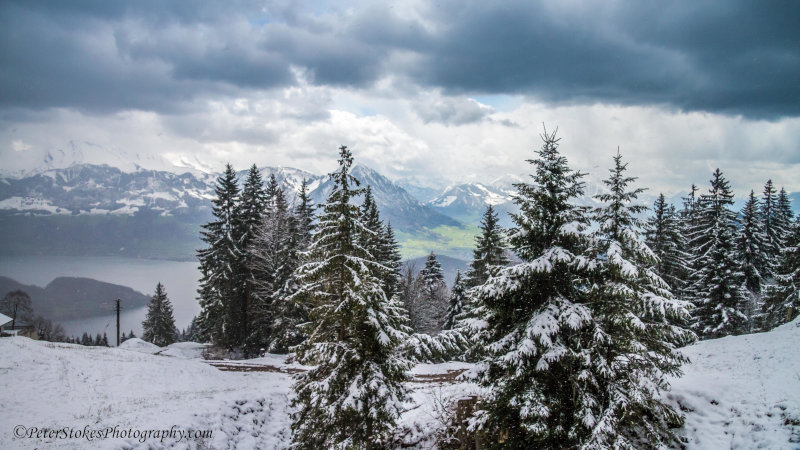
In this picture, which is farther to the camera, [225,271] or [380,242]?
[380,242]

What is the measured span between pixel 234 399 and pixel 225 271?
55.8 ft

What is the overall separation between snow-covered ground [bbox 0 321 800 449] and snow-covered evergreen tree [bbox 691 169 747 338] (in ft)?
29.1

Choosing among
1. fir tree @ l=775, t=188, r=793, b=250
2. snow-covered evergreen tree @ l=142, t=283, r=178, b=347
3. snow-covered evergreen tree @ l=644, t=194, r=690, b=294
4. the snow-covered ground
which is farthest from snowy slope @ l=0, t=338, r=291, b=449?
fir tree @ l=775, t=188, r=793, b=250

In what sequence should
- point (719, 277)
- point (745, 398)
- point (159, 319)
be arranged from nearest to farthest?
point (745, 398) < point (719, 277) < point (159, 319)

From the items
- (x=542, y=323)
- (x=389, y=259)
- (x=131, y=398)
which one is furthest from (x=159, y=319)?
(x=542, y=323)

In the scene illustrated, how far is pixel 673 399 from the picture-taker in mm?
13531

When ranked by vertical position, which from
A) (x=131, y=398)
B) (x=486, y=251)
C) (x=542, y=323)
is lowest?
(x=131, y=398)

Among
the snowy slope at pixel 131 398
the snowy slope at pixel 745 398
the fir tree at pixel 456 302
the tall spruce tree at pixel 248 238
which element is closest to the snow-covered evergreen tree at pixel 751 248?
the snowy slope at pixel 745 398

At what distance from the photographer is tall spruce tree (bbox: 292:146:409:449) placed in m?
12.3

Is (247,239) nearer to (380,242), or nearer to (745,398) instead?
(380,242)

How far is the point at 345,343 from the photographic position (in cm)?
1284

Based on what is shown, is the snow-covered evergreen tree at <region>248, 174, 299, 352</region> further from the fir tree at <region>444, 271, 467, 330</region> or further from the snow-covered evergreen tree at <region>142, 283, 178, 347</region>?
the snow-covered evergreen tree at <region>142, 283, 178, 347</region>

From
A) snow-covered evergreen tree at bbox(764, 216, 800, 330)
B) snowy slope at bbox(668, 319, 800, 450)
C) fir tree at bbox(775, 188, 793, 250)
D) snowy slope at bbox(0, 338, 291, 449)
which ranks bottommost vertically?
snowy slope at bbox(0, 338, 291, 449)

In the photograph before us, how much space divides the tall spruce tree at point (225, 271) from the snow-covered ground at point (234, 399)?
30.6 feet
